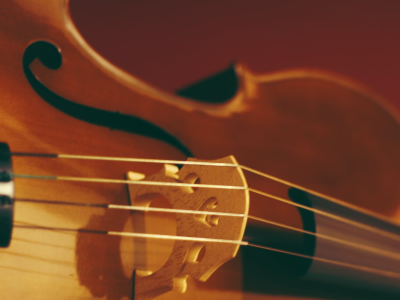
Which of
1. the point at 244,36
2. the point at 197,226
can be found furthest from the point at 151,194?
the point at 244,36

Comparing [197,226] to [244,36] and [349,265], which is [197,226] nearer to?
[349,265]

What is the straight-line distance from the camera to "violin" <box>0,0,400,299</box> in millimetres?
392

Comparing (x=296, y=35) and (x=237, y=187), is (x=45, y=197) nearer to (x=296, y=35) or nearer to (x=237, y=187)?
(x=237, y=187)

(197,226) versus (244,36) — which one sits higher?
(244,36)

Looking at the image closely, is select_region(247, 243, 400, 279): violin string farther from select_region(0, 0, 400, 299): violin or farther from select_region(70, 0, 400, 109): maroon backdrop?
select_region(70, 0, 400, 109): maroon backdrop

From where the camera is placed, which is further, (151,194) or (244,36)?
(244,36)

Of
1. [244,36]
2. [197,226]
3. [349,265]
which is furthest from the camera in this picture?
[244,36]

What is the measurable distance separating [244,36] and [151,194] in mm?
801

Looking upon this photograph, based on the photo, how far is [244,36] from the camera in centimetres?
111

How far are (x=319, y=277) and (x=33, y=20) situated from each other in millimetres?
515

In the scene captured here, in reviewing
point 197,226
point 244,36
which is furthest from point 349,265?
point 244,36

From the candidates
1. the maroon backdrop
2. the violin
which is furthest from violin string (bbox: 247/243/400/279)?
the maroon backdrop

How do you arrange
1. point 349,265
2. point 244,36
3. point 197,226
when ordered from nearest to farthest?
point 197,226 → point 349,265 → point 244,36

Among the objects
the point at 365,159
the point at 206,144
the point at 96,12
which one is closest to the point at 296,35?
the point at 365,159
